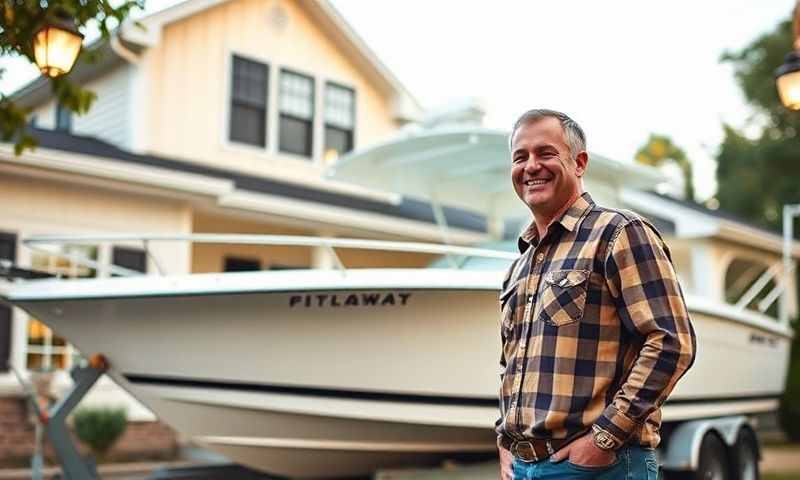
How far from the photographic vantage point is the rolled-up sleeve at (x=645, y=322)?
7.35ft

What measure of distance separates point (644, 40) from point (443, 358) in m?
21.8

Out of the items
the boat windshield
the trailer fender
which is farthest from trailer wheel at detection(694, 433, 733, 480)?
the boat windshield

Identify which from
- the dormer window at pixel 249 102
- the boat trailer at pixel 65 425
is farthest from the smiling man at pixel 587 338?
the dormer window at pixel 249 102

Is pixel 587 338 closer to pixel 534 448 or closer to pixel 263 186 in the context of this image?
pixel 534 448

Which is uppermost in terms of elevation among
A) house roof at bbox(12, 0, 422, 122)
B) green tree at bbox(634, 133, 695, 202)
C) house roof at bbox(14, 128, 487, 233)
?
green tree at bbox(634, 133, 695, 202)

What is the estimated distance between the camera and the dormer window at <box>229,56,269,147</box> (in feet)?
42.1

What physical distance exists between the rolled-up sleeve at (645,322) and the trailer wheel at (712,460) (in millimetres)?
4999

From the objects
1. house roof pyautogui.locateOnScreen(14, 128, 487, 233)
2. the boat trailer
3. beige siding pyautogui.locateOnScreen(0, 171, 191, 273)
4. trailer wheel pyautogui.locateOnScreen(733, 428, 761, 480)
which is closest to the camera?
the boat trailer

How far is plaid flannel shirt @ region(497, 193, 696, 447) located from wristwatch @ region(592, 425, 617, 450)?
0.01 metres

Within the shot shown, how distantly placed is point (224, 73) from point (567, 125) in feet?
A: 35.2

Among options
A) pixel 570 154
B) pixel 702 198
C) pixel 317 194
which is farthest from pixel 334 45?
pixel 702 198

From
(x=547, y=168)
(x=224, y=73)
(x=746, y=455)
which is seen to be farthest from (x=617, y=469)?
(x=224, y=73)

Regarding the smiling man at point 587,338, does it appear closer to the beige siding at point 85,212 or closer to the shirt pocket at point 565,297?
the shirt pocket at point 565,297

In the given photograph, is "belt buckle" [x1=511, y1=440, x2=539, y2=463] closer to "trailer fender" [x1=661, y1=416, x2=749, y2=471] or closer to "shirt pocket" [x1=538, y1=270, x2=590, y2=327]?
"shirt pocket" [x1=538, y1=270, x2=590, y2=327]
